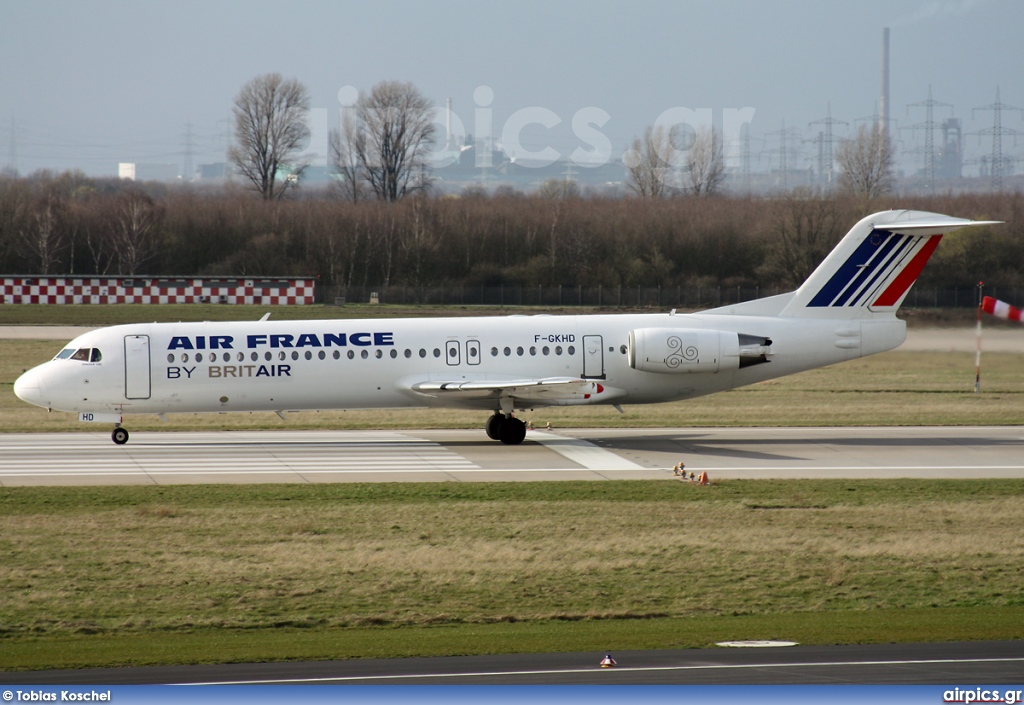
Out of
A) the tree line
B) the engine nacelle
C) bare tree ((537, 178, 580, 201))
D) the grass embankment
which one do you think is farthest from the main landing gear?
bare tree ((537, 178, 580, 201))

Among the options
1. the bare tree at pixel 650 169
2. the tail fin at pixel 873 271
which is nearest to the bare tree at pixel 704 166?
the bare tree at pixel 650 169

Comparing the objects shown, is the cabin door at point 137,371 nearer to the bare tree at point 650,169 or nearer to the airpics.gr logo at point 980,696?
the airpics.gr logo at point 980,696

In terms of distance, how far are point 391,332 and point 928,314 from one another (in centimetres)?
1919

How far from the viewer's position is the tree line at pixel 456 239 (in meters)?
92.0

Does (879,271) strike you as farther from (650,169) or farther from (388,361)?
(650,169)

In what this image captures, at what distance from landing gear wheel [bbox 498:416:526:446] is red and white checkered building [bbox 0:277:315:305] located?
4627 cm

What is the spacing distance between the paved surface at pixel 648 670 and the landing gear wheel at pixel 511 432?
1856cm

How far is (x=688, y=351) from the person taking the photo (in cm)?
3259

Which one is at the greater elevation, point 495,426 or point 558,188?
point 558,188

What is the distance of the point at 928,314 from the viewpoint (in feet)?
133

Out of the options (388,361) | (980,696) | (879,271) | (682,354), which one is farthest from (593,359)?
(980,696)

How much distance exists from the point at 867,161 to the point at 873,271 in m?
104

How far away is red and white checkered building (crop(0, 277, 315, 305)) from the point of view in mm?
76438

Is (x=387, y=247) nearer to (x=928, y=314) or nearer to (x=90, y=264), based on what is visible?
(x=90, y=264)
